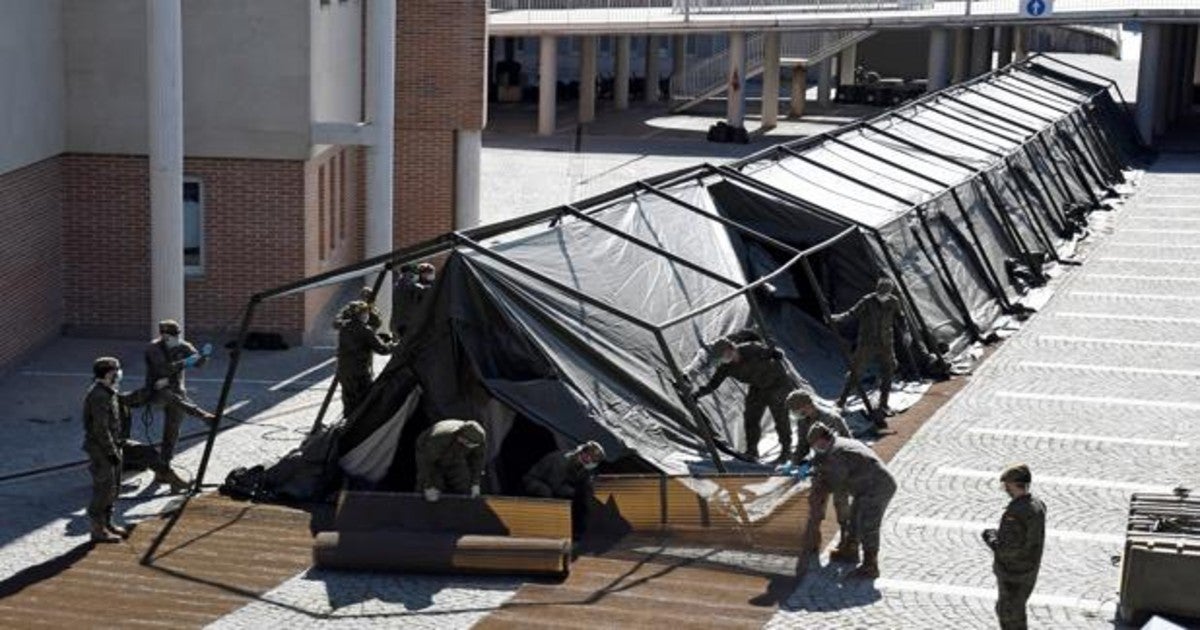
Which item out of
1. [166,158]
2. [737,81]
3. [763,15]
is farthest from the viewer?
[763,15]

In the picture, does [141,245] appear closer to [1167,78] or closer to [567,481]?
[567,481]

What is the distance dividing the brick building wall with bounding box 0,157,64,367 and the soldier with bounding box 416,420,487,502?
→ 7924mm

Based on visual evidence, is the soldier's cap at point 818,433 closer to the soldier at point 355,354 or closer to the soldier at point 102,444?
the soldier at point 355,354

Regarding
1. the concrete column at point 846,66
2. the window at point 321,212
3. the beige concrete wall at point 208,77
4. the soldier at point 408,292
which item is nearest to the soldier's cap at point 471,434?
the soldier at point 408,292

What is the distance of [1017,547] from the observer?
546 inches

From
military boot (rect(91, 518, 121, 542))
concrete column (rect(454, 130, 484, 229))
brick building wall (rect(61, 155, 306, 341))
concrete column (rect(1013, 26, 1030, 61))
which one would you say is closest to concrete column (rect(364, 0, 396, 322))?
brick building wall (rect(61, 155, 306, 341))

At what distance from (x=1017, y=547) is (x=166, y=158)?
11577 mm

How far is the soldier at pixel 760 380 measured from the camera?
733 inches

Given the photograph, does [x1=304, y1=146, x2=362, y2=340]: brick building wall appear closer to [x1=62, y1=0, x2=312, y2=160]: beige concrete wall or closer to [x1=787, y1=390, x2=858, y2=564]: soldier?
[x1=62, y1=0, x2=312, y2=160]: beige concrete wall

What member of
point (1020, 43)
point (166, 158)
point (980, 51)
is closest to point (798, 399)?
point (166, 158)

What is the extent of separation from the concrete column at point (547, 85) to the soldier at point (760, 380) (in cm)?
2650

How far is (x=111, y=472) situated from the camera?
16.3 metres

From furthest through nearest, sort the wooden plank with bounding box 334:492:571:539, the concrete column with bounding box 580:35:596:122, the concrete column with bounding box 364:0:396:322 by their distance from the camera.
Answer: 1. the concrete column with bounding box 580:35:596:122
2. the concrete column with bounding box 364:0:396:322
3. the wooden plank with bounding box 334:492:571:539

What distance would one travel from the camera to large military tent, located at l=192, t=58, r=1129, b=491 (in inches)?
683
